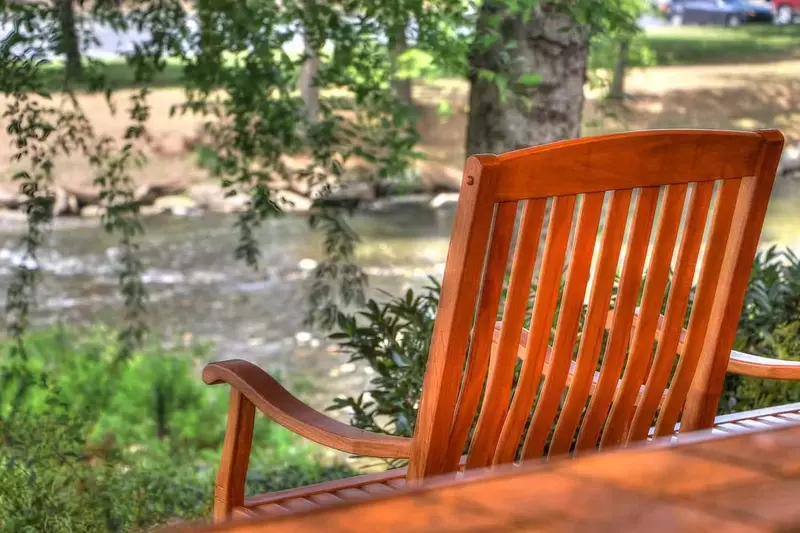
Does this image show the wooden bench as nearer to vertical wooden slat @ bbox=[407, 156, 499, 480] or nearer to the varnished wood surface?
vertical wooden slat @ bbox=[407, 156, 499, 480]

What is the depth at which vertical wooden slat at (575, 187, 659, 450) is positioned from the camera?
1402mm

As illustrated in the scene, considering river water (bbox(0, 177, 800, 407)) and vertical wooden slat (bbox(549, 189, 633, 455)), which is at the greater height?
vertical wooden slat (bbox(549, 189, 633, 455))

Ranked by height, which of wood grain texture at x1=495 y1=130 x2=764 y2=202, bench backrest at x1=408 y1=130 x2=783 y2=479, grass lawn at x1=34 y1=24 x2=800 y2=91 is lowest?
bench backrest at x1=408 y1=130 x2=783 y2=479

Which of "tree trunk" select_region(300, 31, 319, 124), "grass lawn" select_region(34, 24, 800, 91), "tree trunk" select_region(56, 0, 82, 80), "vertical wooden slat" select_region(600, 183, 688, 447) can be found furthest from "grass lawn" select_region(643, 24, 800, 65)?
"vertical wooden slat" select_region(600, 183, 688, 447)

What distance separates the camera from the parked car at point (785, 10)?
1183cm

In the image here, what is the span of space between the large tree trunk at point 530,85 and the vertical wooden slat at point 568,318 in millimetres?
2078

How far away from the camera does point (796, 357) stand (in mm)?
2631

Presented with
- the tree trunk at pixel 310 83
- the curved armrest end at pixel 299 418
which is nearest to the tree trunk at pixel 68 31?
the tree trunk at pixel 310 83

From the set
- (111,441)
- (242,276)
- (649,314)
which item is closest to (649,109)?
(242,276)

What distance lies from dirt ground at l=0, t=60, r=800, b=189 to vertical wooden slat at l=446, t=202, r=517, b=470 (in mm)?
9443

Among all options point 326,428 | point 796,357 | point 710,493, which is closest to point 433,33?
point 796,357

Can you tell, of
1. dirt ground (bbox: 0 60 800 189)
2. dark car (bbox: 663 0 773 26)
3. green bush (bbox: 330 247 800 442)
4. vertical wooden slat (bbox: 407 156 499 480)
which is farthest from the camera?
dark car (bbox: 663 0 773 26)

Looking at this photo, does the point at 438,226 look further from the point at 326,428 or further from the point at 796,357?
the point at 326,428

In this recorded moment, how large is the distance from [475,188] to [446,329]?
195 millimetres
